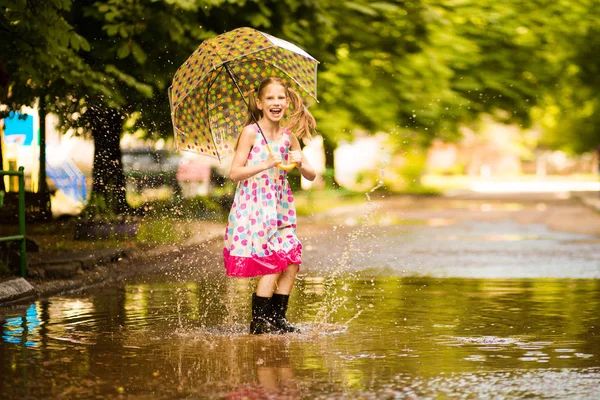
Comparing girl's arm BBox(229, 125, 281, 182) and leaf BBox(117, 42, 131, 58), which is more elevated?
leaf BBox(117, 42, 131, 58)

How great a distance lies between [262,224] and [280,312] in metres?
0.67

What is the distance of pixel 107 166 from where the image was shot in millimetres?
21484

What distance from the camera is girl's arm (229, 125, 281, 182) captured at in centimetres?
858

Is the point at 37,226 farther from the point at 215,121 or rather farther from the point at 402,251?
the point at 215,121

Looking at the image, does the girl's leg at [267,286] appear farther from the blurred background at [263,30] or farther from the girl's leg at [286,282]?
the blurred background at [263,30]

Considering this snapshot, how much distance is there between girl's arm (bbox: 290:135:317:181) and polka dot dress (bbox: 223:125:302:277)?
8 cm

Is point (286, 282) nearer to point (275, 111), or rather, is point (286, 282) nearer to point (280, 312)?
point (280, 312)

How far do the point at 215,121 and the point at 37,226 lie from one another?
9.83 meters

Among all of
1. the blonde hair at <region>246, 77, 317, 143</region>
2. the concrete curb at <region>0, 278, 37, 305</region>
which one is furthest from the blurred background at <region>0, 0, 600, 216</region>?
the concrete curb at <region>0, 278, 37, 305</region>

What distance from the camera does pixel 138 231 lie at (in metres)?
19.6

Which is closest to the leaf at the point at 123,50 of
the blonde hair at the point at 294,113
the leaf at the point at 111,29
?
the leaf at the point at 111,29

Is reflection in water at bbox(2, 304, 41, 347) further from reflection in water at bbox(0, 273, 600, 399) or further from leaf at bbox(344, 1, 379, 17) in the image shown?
leaf at bbox(344, 1, 379, 17)

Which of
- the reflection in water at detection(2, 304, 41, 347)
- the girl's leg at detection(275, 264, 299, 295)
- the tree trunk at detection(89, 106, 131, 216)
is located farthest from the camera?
the tree trunk at detection(89, 106, 131, 216)

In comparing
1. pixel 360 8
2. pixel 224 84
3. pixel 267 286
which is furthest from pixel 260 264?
pixel 360 8
